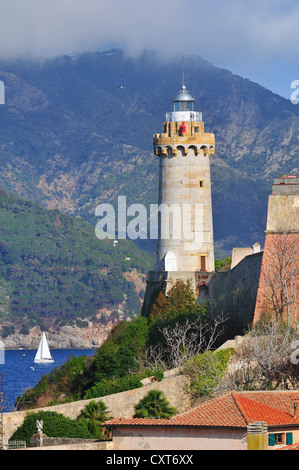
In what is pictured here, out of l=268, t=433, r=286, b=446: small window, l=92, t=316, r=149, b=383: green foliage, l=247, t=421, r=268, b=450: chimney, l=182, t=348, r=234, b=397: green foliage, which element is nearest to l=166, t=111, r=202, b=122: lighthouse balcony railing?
l=92, t=316, r=149, b=383: green foliage

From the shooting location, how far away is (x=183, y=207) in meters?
70.2

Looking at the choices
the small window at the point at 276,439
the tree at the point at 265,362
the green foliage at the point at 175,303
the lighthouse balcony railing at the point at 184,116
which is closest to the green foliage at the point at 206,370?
the tree at the point at 265,362

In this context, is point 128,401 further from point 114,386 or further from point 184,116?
point 184,116

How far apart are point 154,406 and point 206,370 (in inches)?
102

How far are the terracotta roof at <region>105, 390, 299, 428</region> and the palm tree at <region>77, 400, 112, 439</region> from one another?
9577 millimetres

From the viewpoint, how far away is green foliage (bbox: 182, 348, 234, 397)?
→ 47.1m

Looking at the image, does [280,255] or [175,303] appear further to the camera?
[175,303]

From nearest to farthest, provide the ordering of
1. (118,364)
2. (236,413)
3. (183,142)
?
(236,413) < (118,364) < (183,142)

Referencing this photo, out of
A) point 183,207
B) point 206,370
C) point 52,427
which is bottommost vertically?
point 52,427

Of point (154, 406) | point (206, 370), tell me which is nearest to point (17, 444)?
point (154, 406)

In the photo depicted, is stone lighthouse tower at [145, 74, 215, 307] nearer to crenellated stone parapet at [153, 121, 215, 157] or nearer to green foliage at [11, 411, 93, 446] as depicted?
crenellated stone parapet at [153, 121, 215, 157]
